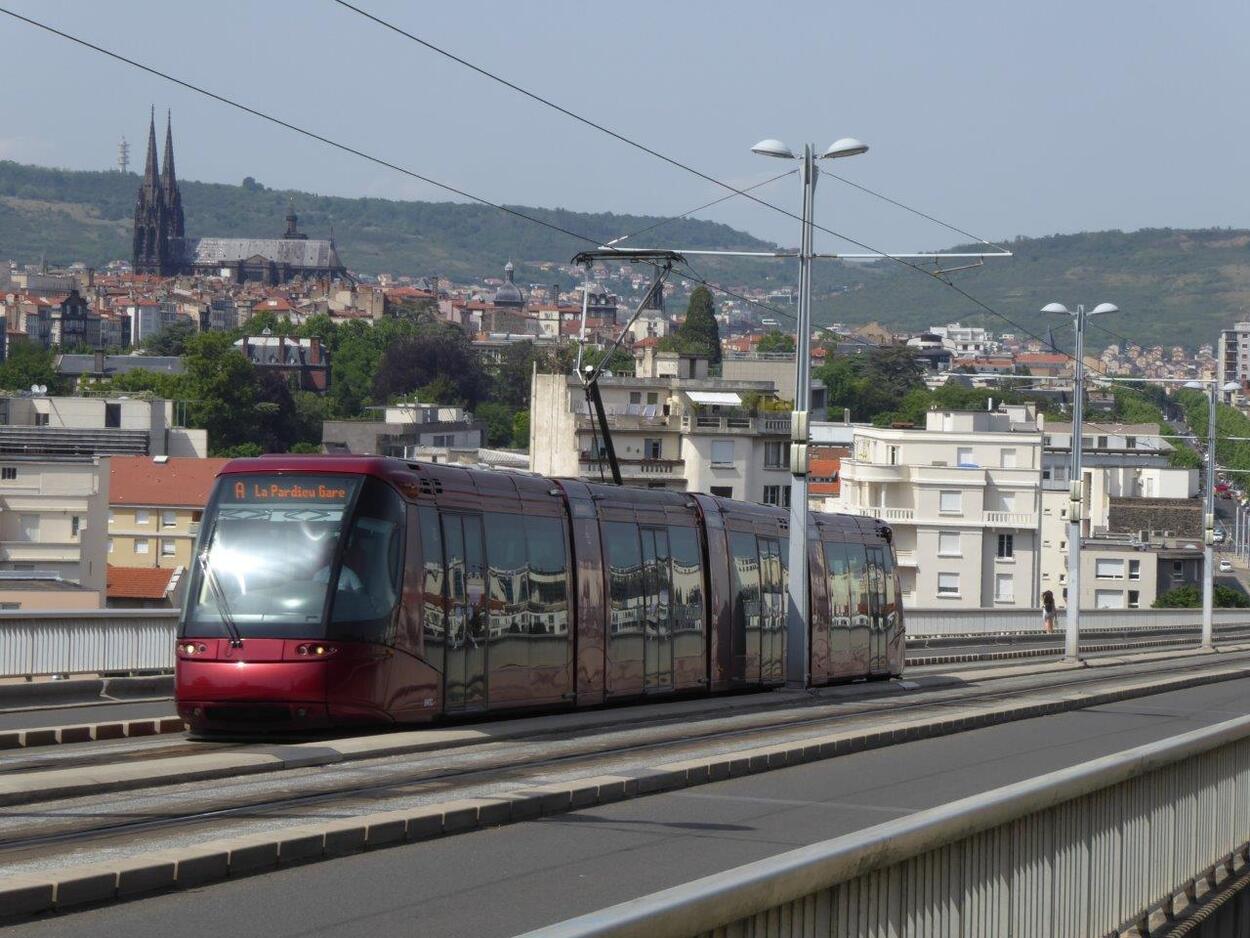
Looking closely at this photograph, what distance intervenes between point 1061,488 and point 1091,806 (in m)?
112

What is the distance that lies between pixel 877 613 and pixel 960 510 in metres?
60.8

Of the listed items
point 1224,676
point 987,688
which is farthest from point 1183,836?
point 1224,676

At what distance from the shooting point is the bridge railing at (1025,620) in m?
58.0

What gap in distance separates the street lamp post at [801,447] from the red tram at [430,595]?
2896mm

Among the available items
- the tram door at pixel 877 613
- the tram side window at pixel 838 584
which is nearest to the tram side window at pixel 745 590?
the tram side window at pixel 838 584

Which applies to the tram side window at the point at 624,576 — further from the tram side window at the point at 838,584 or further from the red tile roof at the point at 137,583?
the red tile roof at the point at 137,583

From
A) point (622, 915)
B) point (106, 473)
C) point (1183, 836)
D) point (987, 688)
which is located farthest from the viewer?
point (106, 473)

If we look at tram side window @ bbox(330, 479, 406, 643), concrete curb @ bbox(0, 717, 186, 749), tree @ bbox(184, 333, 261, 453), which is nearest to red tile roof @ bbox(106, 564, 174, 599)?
concrete curb @ bbox(0, 717, 186, 749)

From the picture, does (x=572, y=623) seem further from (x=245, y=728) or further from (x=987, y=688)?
(x=987, y=688)

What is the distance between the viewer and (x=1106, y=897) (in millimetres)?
9469

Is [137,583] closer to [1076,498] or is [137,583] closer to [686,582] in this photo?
[1076,498]

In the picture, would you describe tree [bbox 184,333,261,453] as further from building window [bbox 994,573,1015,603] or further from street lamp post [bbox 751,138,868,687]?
street lamp post [bbox 751,138,868,687]

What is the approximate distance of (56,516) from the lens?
72.4m

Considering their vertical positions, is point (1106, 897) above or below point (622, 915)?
below
